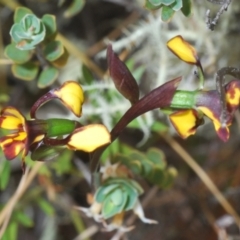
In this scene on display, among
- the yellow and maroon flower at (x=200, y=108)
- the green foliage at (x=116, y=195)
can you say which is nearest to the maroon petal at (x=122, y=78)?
the yellow and maroon flower at (x=200, y=108)

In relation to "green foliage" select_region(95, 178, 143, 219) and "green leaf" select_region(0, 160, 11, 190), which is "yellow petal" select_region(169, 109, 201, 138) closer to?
"green foliage" select_region(95, 178, 143, 219)

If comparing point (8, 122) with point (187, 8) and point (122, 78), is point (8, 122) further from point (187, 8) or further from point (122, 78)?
point (187, 8)

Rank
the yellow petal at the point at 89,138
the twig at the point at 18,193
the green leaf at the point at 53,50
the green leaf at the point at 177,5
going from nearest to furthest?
the yellow petal at the point at 89,138 < the green leaf at the point at 177,5 < the green leaf at the point at 53,50 < the twig at the point at 18,193

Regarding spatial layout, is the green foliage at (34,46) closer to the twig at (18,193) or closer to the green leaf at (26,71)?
the green leaf at (26,71)

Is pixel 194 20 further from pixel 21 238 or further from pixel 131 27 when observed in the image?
pixel 21 238

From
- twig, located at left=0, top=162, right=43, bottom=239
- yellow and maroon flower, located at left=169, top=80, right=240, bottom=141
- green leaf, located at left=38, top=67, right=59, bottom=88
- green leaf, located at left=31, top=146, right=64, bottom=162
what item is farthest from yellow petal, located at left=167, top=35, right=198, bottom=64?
twig, located at left=0, top=162, right=43, bottom=239
